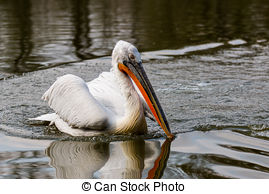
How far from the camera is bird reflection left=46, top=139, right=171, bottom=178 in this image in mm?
3776

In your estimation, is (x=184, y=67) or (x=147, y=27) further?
(x=147, y=27)

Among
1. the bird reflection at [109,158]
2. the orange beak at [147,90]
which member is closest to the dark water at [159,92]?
the bird reflection at [109,158]

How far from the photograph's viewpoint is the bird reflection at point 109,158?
3.78 metres

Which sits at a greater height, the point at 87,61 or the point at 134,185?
the point at 134,185

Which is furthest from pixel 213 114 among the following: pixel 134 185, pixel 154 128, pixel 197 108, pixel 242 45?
pixel 242 45

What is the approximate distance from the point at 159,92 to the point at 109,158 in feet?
7.58

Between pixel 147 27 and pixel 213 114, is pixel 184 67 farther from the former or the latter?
pixel 147 27

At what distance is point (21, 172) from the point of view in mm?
3805

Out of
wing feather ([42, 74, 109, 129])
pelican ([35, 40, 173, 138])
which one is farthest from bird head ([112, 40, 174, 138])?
wing feather ([42, 74, 109, 129])

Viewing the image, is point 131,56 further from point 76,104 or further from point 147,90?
point 76,104

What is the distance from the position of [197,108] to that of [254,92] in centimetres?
101

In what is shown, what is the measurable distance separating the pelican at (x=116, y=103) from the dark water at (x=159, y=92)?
13 cm

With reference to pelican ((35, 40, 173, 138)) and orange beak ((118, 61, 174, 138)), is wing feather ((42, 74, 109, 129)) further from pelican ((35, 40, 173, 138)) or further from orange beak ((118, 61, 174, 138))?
orange beak ((118, 61, 174, 138))

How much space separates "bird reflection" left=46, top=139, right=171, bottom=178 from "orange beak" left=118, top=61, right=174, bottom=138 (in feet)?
0.69
